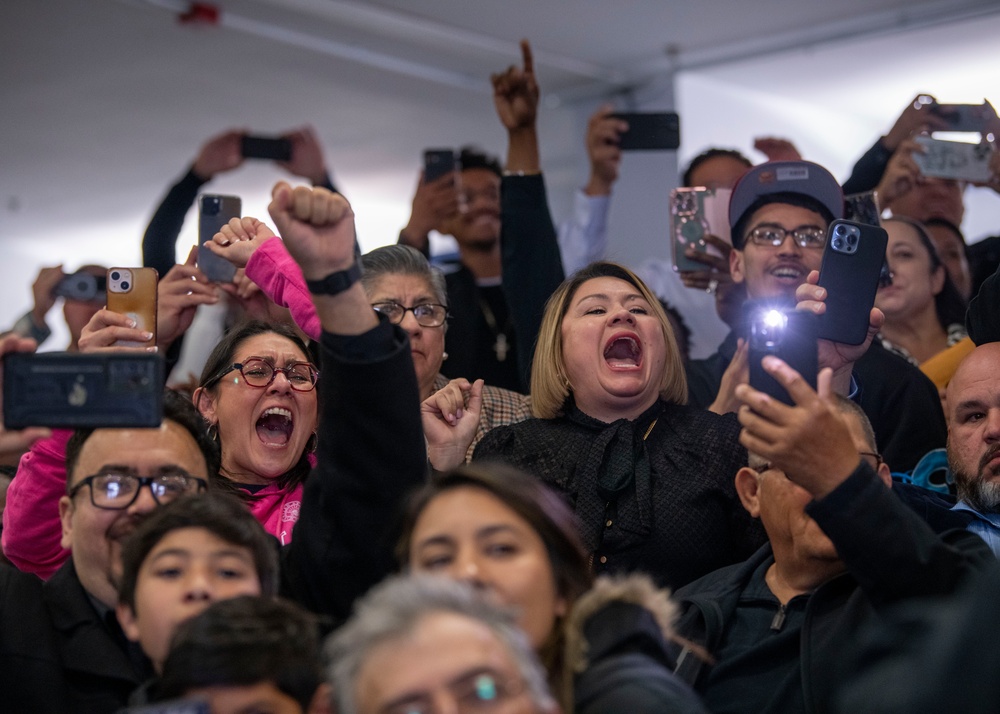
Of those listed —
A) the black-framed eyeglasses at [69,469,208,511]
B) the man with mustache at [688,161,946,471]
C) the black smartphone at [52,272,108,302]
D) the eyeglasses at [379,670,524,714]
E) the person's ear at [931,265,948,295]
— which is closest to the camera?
the eyeglasses at [379,670,524,714]

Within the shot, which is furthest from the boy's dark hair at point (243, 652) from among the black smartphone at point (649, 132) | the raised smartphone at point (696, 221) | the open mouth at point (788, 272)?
the black smartphone at point (649, 132)

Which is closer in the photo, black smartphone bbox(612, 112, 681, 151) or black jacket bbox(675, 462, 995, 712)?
black jacket bbox(675, 462, 995, 712)

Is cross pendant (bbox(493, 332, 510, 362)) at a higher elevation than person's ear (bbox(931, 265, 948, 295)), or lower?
lower

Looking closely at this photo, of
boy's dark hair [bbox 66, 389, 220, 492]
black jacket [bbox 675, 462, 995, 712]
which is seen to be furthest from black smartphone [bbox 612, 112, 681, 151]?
boy's dark hair [bbox 66, 389, 220, 492]

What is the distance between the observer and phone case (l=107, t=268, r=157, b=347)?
2414 millimetres

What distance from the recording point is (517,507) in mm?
1668

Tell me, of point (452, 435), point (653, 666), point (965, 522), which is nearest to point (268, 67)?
point (452, 435)

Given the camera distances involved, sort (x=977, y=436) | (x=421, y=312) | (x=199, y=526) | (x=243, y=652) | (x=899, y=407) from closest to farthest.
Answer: (x=243, y=652)
(x=199, y=526)
(x=977, y=436)
(x=421, y=312)
(x=899, y=407)

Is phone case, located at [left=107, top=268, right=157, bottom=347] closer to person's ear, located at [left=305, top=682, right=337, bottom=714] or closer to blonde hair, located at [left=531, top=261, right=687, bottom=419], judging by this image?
blonde hair, located at [left=531, top=261, right=687, bottom=419]

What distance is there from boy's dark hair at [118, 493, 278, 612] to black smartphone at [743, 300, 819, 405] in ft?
2.80

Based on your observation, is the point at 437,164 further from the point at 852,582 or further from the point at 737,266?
the point at 852,582

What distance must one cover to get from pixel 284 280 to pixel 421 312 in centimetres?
56

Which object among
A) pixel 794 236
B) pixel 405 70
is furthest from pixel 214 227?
pixel 405 70

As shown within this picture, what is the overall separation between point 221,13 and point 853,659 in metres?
4.26
